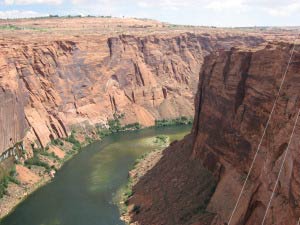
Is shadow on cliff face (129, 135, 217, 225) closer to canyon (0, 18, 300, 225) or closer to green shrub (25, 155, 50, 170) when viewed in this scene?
canyon (0, 18, 300, 225)

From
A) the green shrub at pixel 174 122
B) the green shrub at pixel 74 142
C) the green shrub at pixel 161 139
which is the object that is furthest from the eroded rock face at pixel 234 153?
the green shrub at pixel 174 122

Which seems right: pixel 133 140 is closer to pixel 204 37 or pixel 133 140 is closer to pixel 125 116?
pixel 125 116

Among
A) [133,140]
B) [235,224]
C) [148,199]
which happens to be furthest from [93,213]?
[133,140]

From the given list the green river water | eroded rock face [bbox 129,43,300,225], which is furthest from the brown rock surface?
eroded rock face [bbox 129,43,300,225]

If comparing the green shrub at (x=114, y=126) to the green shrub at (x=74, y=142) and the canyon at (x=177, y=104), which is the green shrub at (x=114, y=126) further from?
the green shrub at (x=74, y=142)

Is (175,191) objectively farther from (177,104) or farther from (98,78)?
(177,104)

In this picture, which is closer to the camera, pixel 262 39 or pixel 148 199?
pixel 148 199
